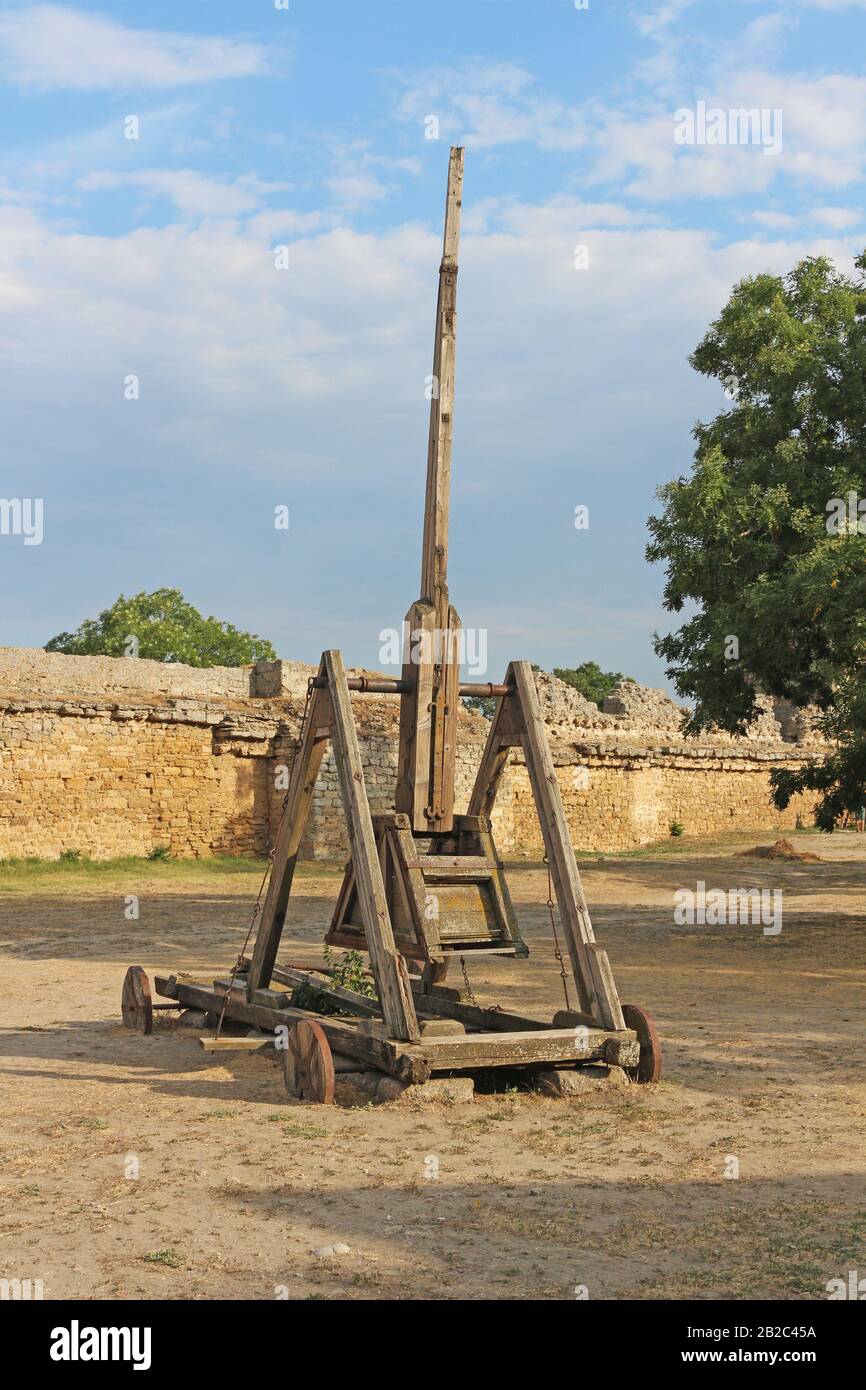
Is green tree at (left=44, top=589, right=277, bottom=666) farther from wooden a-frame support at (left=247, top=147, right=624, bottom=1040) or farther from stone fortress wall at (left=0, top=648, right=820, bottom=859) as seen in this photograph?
wooden a-frame support at (left=247, top=147, right=624, bottom=1040)

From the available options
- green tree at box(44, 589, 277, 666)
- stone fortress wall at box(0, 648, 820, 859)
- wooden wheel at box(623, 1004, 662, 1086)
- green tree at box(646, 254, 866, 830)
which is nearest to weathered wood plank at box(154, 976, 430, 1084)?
wooden wheel at box(623, 1004, 662, 1086)

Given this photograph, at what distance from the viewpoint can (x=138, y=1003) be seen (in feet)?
29.0

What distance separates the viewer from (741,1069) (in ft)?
25.4

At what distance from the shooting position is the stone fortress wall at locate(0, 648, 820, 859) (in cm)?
2108

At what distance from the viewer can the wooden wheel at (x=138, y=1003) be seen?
881 cm

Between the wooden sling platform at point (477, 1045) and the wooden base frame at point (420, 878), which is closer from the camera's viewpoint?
the wooden sling platform at point (477, 1045)

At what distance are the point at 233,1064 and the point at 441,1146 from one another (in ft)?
7.65

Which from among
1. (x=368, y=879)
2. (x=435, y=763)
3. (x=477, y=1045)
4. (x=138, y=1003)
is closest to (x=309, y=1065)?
(x=477, y=1045)

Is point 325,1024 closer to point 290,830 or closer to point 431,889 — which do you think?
point 431,889

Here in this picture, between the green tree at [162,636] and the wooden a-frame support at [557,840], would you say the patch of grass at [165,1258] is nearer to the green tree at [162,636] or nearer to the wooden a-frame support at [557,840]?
the wooden a-frame support at [557,840]

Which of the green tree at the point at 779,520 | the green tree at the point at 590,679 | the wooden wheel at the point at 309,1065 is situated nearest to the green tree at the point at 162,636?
the green tree at the point at 590,679

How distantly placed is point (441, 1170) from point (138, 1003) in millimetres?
3871

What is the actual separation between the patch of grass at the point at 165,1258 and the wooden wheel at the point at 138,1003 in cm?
446
